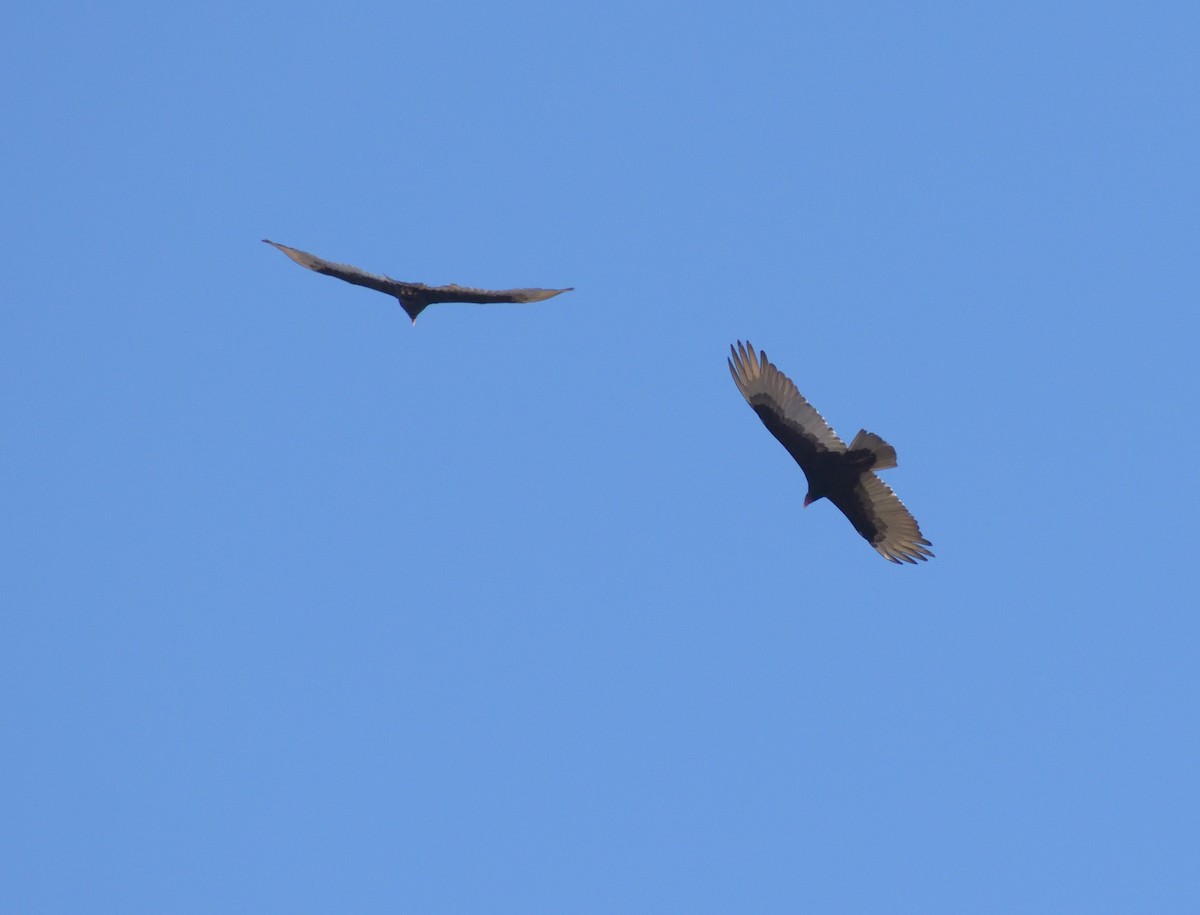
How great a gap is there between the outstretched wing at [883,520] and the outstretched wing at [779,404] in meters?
0.74

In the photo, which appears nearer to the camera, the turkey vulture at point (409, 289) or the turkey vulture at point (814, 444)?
the turkey vulture at point (409, 289)

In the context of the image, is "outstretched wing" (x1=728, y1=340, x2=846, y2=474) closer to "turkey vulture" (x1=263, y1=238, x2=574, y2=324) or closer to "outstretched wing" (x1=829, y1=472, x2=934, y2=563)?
"outstretched wing" (x1=829, y1=472, x2=934, y2=563)

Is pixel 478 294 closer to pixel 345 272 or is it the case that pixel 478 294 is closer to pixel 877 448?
pixel 345 272

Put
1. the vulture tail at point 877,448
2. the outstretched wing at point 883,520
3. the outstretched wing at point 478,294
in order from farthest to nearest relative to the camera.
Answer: the outstretched wing at point 883,520
the vulture tail at point 877,448
the outstretched wing at point 478,294

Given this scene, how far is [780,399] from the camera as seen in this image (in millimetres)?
14109

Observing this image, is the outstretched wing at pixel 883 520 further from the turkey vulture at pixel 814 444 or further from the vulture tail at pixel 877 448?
the vulture tail at pixel 877 448

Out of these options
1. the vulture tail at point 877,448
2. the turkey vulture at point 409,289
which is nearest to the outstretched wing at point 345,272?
the turkey vulture at point 409,289

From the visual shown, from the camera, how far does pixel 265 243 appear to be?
460 inches

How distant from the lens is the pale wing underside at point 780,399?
→ 1408 cm

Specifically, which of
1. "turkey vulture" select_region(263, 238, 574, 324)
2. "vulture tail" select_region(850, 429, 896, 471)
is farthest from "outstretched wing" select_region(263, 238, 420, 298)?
"vulture tail" select_region(850, 429, 896, 471)

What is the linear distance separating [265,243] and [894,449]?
20.6 ft

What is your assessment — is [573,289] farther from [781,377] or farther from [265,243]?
[781,377]

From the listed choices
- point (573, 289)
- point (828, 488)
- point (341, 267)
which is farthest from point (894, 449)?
point (341, 267)

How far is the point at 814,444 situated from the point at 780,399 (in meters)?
0.56
